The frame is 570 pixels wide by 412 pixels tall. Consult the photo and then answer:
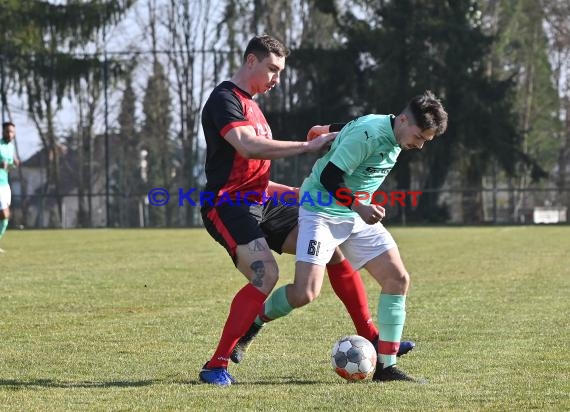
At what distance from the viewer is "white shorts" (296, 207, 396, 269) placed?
608 cm

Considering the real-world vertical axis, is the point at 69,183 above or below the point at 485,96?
below

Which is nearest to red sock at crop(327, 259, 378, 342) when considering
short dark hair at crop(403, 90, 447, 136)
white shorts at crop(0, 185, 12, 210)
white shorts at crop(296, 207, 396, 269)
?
white shorts at crop(296, 207, 396, 269)

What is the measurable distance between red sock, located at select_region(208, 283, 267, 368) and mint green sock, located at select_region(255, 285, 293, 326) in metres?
0.15

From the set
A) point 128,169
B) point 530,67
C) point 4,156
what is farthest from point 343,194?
point 530,67

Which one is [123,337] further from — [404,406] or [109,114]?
[109,114]

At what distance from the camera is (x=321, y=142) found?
6.05 meters

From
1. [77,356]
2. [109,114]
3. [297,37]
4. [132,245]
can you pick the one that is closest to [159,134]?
[109,114]

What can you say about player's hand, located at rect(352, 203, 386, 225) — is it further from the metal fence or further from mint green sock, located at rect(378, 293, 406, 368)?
the metal fence

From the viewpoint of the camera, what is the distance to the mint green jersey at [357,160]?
19.6 feet

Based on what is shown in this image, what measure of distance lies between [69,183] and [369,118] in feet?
114

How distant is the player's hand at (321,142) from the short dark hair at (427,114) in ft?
1.50

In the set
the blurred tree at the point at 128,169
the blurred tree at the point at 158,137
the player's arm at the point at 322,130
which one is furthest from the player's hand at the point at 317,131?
the blurred tree at the point at 128,169

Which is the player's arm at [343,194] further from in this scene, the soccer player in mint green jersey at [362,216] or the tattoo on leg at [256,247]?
the tattoo on leg at [256,247]

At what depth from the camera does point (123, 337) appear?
8.00 meters
